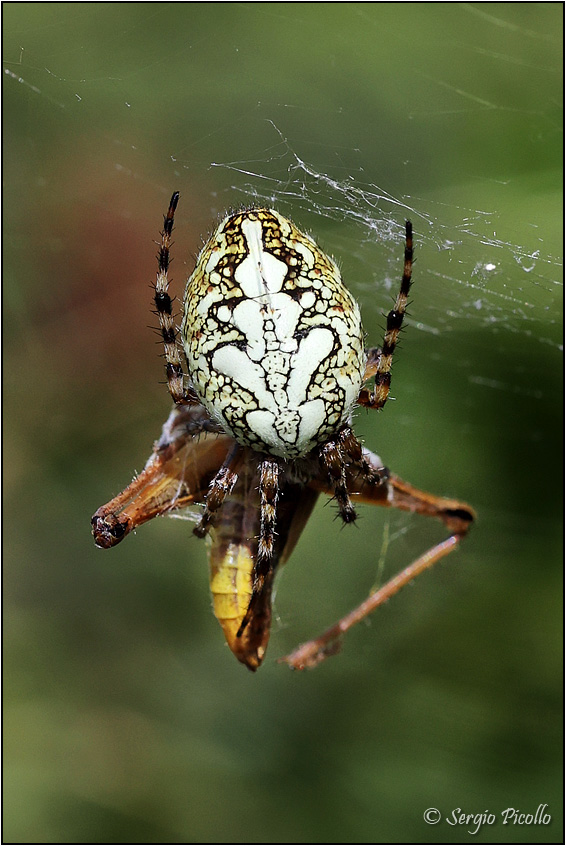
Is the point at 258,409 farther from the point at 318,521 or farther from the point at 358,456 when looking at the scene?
the point at 318,521

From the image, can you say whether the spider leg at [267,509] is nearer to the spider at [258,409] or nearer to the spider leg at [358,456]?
the spider at [258,409]

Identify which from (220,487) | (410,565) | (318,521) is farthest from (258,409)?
(318,521)

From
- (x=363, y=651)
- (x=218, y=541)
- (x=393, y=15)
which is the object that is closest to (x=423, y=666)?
(x=363, y=651)

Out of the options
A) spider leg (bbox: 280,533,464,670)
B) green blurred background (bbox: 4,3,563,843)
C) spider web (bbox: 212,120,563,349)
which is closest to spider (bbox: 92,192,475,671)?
spider leg (bbox: 280,533,464,670)

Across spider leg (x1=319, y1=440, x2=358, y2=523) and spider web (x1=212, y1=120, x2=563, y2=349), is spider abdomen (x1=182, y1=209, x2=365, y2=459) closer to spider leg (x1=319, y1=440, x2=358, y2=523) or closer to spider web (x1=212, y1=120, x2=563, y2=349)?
spider leg (x1=319, y1=440, x2=358, y2=523)

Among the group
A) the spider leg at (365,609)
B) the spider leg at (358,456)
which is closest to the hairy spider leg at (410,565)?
the spider leg at (365,609)

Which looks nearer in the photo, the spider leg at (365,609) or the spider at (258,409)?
the spider at (258,409)
